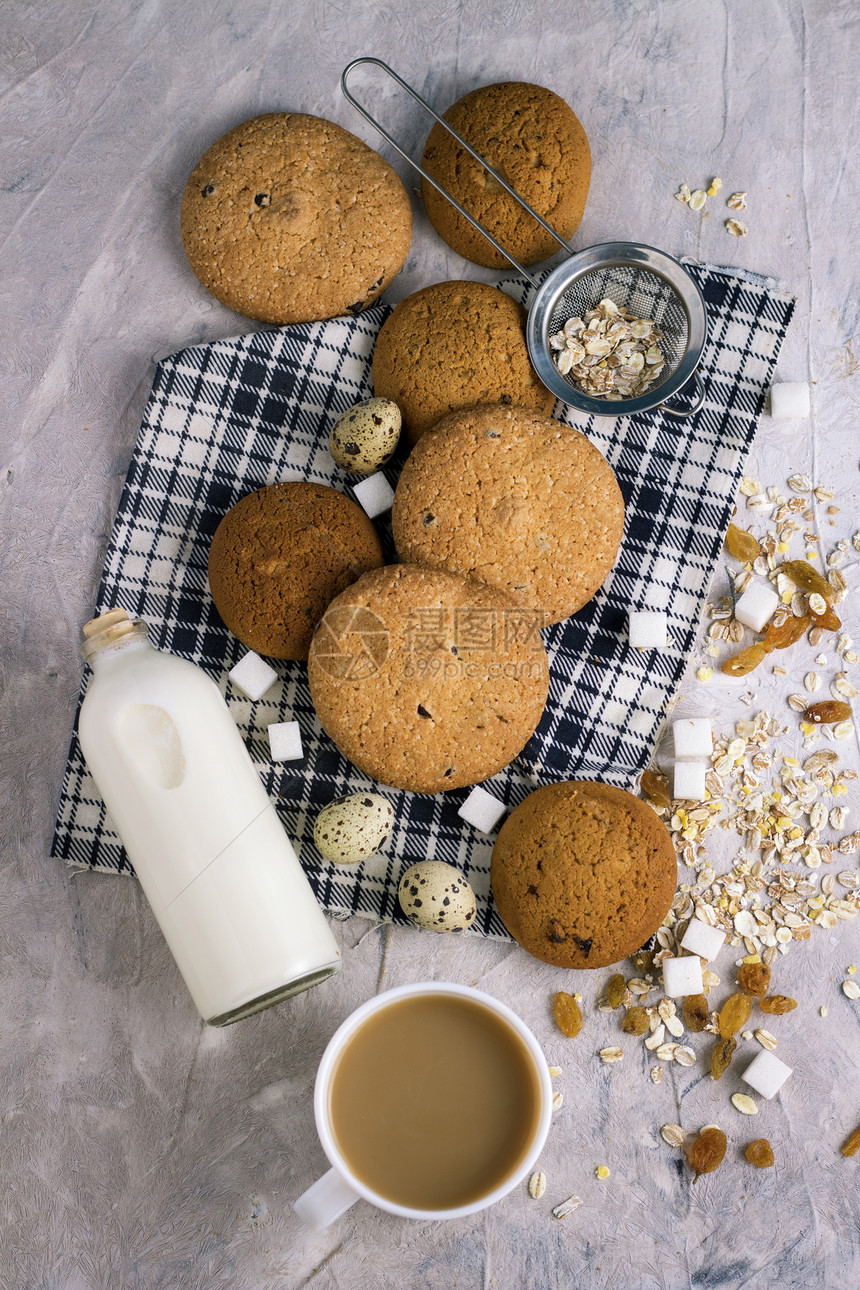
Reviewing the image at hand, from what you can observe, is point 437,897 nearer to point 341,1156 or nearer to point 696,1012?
point 341,1156

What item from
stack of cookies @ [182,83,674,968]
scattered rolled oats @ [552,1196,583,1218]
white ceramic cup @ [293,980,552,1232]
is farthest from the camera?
scattered rolled oats @ [552,1196,583,1218]

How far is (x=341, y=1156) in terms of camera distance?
115cm

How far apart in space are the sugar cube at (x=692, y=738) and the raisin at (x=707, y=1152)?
0.58 meters

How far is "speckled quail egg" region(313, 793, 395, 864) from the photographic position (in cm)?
128

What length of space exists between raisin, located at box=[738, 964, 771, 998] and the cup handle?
660 millimetres

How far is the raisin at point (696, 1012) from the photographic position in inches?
53.9

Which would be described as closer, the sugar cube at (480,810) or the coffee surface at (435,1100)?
the coffee surface at (435,1100)

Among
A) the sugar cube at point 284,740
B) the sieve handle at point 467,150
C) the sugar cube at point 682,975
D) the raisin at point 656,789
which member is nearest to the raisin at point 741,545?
the raisin at point 656,789

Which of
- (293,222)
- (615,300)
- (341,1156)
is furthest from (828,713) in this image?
(293,222)

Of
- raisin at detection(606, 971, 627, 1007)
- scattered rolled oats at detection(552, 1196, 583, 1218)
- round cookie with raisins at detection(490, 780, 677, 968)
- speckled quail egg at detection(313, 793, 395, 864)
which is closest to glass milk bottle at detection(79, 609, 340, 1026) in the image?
speckled quail egg at detection(313, 793, 395, 864)

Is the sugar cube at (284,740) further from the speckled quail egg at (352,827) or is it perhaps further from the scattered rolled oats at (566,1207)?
the scattered rolled oats at (566,1207)

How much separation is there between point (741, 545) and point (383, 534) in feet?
1.88

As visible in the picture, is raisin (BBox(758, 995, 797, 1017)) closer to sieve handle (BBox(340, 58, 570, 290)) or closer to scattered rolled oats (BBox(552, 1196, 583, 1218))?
scattered rolled oats (BBox(552, 1196, 583, 1218))

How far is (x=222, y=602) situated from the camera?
1304mm
